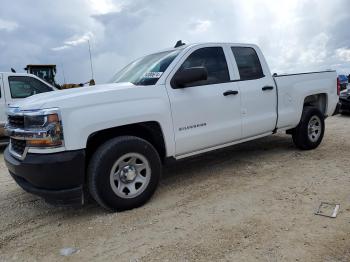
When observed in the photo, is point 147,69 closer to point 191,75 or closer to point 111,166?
point 191,75

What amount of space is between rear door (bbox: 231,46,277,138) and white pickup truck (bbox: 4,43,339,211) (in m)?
0.02

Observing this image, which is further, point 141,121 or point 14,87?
point 14,87

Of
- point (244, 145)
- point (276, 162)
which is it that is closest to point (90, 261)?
point (276, 162)

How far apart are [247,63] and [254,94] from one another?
1.71 feet

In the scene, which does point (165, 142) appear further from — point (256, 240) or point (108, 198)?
point (256, 240)

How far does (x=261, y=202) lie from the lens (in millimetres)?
3965

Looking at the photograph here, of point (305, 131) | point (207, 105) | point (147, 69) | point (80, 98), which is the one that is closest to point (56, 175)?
point (80, 98)

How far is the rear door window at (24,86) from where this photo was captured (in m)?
8.30

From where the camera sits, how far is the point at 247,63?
5.35m

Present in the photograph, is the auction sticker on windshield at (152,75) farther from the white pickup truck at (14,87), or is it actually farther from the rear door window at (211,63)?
the white pickup truck at (14,87)

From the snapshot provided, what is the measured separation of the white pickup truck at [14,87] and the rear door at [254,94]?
5.24 m

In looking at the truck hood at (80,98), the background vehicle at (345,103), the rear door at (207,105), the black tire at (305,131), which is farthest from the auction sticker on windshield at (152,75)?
the background vehicle at (345,103)

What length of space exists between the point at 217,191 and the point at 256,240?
4.34 feet

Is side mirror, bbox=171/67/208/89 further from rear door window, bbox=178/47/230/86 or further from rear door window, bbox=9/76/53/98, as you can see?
rear door window, bbox=9/76/53/98
